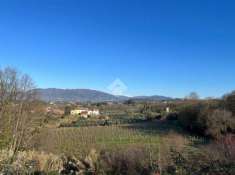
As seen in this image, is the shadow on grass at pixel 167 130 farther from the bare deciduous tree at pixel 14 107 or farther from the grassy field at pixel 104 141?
the bare deciduous tree at pixel 14 107

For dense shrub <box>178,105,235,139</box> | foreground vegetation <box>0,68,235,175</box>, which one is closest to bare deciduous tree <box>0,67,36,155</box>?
foreground vegetation <box>0,68,235,175</box>

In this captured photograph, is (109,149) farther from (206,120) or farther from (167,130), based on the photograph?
(167,130)

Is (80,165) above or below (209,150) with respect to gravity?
below

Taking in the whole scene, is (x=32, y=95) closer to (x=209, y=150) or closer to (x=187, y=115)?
(x=209, y=150)

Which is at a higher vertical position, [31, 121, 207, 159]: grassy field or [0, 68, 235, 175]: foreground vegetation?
[0, 68, 235, 175]: foreground vegetation

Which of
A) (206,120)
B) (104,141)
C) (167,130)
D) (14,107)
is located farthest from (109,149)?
(167,130)

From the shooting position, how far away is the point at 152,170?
30.6 feet

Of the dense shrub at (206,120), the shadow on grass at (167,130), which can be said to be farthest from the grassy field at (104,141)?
the dense shrub at (206,120)

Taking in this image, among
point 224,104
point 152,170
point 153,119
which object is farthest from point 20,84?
point 153,119

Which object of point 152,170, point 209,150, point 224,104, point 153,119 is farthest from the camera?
point 153,119

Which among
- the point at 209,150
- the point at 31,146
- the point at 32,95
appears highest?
the point at 32,95

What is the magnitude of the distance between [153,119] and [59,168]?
58.2 meters

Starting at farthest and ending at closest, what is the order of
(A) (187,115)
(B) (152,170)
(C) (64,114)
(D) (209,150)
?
1. (C) (64,114)
2. (A) (187,115)
3. (D) (209,150)
4. (B) (152,170)

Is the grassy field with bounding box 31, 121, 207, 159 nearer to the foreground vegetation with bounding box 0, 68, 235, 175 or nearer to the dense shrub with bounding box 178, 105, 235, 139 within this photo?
the foreground vegetation with bounding box 0, 68, 235, 175
